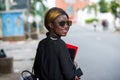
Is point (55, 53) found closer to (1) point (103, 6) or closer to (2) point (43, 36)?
Answer: (2) point (43, 36)

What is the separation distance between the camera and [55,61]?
3787 millimetres

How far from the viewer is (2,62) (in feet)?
40.3

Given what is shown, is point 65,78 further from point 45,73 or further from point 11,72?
point 11,72

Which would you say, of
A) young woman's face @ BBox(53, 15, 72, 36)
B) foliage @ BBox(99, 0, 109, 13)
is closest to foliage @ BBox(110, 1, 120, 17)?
foliage @ BBox(99, 0, 109, 13)

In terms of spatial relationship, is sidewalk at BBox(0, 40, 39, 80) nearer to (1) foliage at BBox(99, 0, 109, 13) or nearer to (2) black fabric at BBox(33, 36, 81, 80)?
(2) black fabric at BBox(33, 36, 81, 80)

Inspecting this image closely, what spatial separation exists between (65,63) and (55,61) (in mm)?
87

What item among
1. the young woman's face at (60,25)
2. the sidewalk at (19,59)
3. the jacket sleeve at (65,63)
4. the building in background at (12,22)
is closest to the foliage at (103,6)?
the building in background at (12,22)

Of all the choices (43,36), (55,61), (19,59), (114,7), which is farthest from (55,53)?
(114,7)

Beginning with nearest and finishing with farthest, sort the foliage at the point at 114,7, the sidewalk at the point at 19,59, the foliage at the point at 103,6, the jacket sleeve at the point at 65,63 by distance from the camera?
1. the jacket sleeve at the point at 65,63
2. the sidewalk at the point at 19,59
3. the foliage at the point at 114,7
4. the foliage at the point at 103,6

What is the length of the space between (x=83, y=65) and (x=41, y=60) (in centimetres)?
970

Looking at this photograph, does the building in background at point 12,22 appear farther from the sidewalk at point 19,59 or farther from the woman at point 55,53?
the woman at point 55,53

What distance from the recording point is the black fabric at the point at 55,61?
3764 mm

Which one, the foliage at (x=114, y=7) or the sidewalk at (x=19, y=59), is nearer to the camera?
the sidewalk at (x=19, y=59)

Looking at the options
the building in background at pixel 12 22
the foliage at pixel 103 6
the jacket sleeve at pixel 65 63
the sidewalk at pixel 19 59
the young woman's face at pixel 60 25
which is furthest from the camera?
the foliage at pixel 103 6
